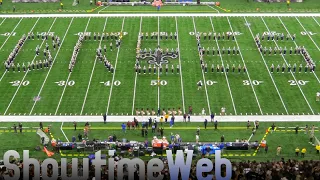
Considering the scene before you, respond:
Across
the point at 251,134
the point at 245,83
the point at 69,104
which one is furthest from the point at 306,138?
the point at 69,104

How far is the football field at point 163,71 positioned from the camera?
38.5 meters

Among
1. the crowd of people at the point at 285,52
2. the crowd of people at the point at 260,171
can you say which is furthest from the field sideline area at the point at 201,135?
the crowd of people at the point at 285,52

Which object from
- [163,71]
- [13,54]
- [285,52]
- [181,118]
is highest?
[181,118]

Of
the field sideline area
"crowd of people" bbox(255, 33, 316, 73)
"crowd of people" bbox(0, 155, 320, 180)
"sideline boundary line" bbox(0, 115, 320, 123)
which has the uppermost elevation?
"crowd of people" bbox(0, 155, 320, 180)

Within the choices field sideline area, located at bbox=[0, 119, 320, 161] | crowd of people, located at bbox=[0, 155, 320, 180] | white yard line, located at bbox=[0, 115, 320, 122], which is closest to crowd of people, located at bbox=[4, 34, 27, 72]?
white yard line, located at bbox=[0, 115, 320, 122]

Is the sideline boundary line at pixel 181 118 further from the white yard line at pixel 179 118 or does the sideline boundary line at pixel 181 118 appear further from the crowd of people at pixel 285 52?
the crowd of people at pixel 285 52

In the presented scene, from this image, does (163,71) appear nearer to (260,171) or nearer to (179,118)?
(179,118)

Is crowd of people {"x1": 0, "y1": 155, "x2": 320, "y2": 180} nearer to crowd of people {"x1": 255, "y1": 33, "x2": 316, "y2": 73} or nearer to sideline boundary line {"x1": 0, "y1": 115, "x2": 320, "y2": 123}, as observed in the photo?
sideline boundary line {"x1": 0, "y1": 115, "x2": 320, "y2": 123}

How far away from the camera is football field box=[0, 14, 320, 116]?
38531mm

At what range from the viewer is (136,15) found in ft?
191

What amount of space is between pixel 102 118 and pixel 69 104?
3.23 metres

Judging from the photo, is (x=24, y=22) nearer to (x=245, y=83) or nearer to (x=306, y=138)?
(x=245, y=83)

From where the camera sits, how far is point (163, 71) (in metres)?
43.8

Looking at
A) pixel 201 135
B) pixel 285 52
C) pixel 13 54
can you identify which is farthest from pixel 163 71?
pixel 13 54
